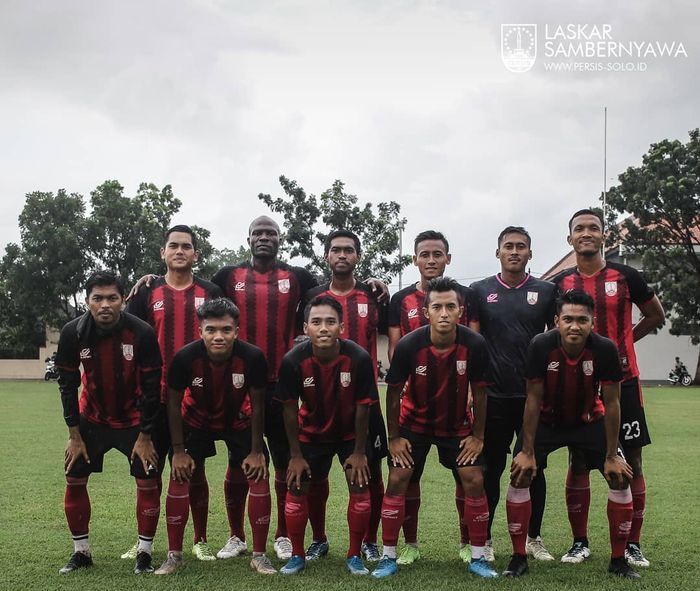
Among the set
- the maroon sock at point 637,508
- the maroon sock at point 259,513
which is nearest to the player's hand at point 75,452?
the maroon sock at point 259,513

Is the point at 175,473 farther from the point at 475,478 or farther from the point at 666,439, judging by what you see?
the point at 666,439

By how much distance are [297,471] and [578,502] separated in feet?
6.46

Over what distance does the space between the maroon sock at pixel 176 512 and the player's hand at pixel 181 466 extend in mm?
77

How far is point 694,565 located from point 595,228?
231 cm

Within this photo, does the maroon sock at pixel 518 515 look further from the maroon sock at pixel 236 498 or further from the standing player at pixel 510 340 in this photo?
the maroon sock at pixel 236 498

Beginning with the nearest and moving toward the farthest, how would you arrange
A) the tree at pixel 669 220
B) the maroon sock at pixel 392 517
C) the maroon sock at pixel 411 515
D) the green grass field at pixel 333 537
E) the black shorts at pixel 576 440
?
1. the green grass field at pixel 333 537
2. the maroon sock at pixel 392 517
3. the black shorts at pixel 576 440
4. the maroon sock at pixel 411 515
5. the tree at pixel 669 220

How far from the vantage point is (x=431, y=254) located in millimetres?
5328

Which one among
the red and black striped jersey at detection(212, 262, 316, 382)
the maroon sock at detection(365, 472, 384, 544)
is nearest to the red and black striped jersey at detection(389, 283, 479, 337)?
the red and black striped jersey at detection(212, 262, 316, 382)

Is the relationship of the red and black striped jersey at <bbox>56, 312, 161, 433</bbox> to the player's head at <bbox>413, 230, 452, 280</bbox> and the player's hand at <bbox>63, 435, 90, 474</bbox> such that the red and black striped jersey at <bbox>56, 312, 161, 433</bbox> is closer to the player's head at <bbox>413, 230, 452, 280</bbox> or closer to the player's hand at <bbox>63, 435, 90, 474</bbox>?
the player's hand at <bbox>63, 435, 90, 474</bbox>

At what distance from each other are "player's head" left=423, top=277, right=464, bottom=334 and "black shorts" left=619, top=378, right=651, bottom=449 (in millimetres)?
1266

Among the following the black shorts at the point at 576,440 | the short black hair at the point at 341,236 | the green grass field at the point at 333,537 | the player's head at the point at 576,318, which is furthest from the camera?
the short black hair at the point at 341,236

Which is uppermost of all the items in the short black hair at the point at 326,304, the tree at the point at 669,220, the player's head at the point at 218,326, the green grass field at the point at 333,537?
the tree at the point at 669,220

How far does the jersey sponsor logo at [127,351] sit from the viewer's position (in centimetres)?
488

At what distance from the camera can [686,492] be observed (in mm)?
7398
